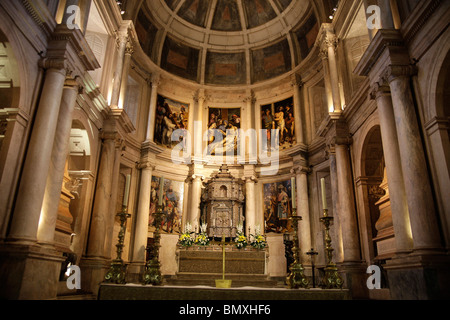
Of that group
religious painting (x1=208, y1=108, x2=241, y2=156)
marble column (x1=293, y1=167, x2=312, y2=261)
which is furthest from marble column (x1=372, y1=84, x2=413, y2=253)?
religious painting (x1=208, y1=108, x2=241, y2=156)

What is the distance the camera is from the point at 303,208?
1609 centimetres

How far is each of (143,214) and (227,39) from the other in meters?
12.5

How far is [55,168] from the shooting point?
28.5 ft

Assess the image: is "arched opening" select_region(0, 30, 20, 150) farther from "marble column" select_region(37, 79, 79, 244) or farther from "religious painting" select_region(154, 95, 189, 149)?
"religious painting" select_region(154, 95, 189, 149)

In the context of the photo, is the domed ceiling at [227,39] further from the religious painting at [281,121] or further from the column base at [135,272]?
the column base at [135,272]

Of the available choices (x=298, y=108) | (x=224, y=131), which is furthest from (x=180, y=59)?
(x=298, y=108)

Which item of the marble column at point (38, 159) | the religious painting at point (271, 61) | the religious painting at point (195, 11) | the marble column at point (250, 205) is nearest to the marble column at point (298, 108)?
Result: the religious painting at point (271, 61)

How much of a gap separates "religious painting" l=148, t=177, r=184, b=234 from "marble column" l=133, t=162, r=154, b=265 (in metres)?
0.53

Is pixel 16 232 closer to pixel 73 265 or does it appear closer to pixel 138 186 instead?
pixel 73 265

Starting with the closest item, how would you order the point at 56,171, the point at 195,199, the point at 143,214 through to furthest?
1. the point at 56,171
2. the point at 143,214
3. the point at 195,199

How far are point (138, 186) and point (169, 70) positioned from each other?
7.69 m

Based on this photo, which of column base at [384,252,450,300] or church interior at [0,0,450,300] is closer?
column base at [384,252,450,300]

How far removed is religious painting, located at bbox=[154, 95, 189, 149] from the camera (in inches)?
727

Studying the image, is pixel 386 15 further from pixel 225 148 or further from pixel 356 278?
pixel 225 148
